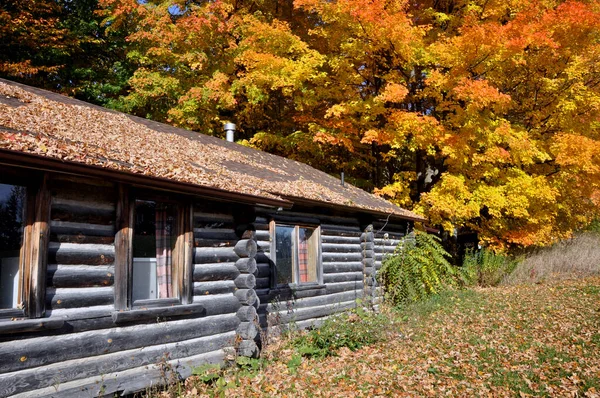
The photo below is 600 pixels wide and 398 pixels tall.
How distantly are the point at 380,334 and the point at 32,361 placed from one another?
679cm

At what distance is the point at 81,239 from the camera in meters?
6.25

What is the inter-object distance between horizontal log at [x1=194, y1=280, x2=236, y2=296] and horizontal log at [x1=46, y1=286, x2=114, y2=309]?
1.54 metres

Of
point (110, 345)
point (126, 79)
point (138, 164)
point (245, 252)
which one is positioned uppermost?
point (126, 79)

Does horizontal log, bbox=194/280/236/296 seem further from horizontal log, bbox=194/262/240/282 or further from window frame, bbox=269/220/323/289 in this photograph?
window frame, bbox=269/220/323/289

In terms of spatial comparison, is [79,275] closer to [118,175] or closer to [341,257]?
[118,175]

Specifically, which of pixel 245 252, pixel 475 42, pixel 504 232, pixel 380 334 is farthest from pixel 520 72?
pixel 245 252

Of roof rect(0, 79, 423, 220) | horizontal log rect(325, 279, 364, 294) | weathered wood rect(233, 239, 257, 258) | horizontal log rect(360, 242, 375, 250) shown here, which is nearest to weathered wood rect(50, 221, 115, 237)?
roof rect(0, 79, 423, 220)

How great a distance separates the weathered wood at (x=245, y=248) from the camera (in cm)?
846

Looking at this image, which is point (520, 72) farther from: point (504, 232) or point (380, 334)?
point (380, 334)

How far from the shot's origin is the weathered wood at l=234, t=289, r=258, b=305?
27.1 ft

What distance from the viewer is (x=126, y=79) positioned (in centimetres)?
2259

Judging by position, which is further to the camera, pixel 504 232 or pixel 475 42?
pixel 504 232

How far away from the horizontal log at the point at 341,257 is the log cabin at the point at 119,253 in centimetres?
155

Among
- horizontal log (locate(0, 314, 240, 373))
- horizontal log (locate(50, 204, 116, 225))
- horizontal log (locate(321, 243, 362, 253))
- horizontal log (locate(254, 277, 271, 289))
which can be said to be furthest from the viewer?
horizontal log (locate(321, 243, 362, 253))
